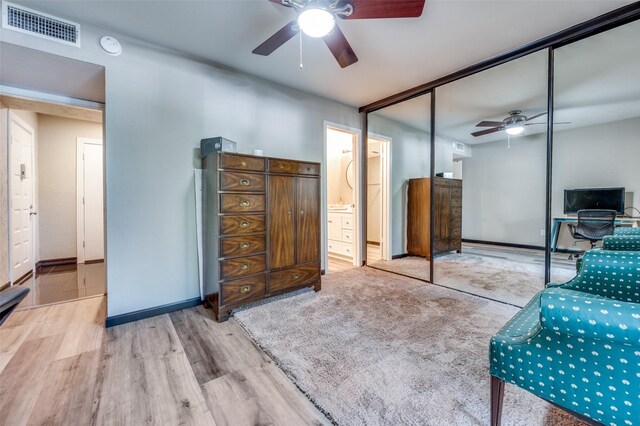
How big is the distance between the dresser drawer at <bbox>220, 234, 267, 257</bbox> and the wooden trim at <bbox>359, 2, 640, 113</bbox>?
2781 millimetres

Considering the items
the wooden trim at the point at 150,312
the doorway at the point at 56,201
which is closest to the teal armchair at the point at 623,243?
the wooden trim at the point at 150,312

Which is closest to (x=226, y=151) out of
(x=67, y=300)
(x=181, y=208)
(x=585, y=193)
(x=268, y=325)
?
(x=181, y=208)

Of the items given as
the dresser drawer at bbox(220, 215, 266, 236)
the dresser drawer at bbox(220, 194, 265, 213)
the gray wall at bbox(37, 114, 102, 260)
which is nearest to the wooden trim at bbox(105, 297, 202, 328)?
the dresser drawer at bbox(220, 215, 266, 236)

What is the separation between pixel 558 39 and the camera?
2.32 meters

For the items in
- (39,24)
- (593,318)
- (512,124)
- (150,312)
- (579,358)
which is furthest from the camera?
(512,124)

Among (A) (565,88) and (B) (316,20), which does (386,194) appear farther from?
(B) (316,20)

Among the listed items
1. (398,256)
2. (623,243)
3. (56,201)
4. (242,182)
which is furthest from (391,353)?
(56,201)

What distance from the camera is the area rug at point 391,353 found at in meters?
1.29

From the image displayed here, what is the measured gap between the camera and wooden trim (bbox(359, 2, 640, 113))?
2028 millimetres

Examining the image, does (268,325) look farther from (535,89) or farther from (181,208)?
(535,89)

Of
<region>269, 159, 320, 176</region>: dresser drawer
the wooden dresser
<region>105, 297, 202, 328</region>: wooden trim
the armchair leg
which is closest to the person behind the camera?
the armchair leg

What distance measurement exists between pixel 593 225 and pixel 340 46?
3.98 metres

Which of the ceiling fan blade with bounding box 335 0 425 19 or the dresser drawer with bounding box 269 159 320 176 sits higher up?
the ceiling fan blade with bounding box 335 0 425 19

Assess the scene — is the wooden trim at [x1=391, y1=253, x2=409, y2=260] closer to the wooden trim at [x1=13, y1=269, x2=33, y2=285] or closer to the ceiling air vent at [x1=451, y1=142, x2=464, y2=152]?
the ceiling air vent at [x1=451, y1=142, x2=464, y2=152]
